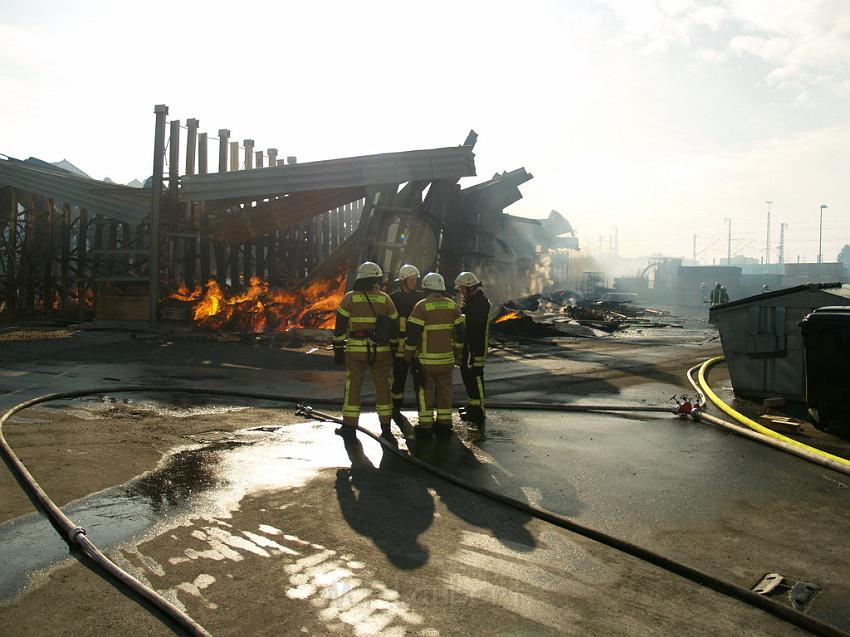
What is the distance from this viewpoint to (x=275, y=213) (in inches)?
902

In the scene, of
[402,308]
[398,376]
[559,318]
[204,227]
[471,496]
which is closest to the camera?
[471,496]

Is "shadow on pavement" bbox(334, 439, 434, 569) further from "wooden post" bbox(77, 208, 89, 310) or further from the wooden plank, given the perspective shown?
the wooden plank

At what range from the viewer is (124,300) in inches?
835

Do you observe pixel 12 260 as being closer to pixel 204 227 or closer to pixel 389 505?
pixel 204 227

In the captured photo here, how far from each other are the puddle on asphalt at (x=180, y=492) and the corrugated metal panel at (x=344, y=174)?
545 inches

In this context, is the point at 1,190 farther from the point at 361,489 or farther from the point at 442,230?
the point at 361,489

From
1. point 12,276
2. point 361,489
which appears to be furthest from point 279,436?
point 12,276

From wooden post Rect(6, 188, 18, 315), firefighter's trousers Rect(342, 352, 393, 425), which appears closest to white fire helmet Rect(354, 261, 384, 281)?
firefighter's trousers Rect(342, 352, 393, 425)

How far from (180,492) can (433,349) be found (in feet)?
10.3

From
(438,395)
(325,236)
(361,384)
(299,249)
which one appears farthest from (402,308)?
(325,236)

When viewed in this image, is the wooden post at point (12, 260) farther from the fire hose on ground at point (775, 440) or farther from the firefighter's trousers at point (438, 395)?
the fire hose on ground at point (775, 440)

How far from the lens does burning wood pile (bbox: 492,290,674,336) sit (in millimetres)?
22719

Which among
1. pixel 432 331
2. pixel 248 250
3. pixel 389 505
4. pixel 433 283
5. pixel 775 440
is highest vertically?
pixel 248 250

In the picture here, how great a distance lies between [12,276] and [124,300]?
790 centimetres
